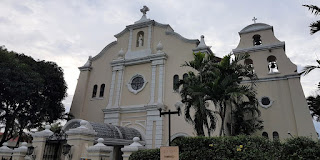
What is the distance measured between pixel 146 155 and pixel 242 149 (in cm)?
373

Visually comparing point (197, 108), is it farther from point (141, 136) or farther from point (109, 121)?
point (109, 121)

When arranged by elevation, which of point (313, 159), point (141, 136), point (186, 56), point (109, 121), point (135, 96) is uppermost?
point (186, 56)

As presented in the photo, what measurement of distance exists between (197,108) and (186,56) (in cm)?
734

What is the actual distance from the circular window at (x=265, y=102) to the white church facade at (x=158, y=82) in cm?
7

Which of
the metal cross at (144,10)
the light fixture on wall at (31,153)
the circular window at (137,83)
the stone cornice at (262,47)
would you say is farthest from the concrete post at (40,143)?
the stone cornice at (262,47)

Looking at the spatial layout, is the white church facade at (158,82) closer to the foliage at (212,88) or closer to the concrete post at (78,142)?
the foliage at (212,88)

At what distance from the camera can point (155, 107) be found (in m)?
17.8

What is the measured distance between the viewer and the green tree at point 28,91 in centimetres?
1655

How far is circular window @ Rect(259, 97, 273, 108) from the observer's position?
61.1 ft

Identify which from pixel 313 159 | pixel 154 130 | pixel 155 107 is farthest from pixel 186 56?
pixel 313 159

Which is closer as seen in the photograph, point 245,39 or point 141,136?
point 141,136

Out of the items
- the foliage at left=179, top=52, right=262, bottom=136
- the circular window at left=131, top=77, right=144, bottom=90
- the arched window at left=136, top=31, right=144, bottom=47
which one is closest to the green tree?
the circular window at left=131, top=77, right=144, bottom=90

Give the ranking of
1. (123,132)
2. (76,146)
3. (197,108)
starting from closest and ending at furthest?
(76,146) → (197,108) → (123,132)

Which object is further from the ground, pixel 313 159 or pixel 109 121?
pixel 109 121
